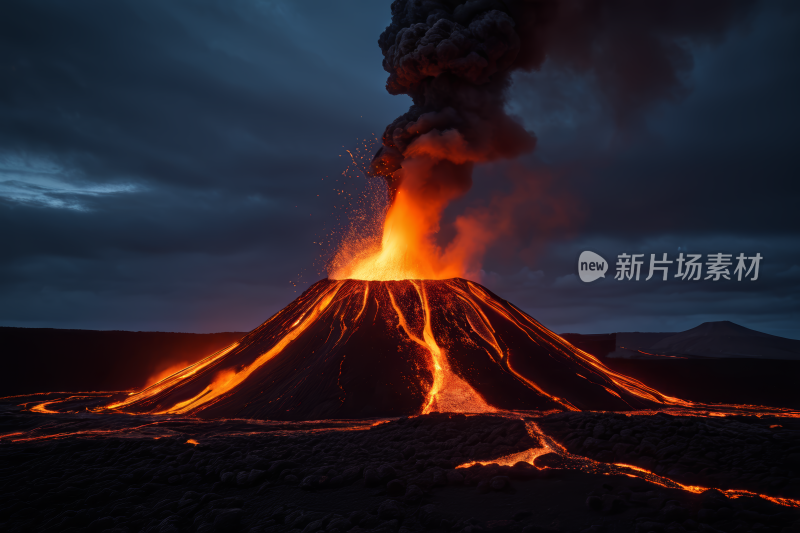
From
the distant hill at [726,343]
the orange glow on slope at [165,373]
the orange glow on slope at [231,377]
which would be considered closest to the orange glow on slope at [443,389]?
the orange glow on slope at [231,377]

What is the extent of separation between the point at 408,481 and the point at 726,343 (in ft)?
334

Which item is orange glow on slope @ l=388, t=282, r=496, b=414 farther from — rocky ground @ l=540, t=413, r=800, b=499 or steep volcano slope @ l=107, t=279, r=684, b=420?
rocky ground @ l=540, t=413, r=800, b=499

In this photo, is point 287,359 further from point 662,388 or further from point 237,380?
point 662,388

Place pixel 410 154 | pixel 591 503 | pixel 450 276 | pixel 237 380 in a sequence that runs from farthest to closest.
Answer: pixel 450 276 → pixel 410 154 → pixel 237 380 → pixel 591 503

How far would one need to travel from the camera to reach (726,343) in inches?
3469

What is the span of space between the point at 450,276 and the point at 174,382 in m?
15.2

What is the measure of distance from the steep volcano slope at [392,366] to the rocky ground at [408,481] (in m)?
5.47

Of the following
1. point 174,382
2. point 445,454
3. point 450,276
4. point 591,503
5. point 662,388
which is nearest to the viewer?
point 591,503

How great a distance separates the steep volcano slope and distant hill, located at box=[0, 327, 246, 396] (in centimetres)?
1187

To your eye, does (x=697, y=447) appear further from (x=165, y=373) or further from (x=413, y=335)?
(x=165, y=373)

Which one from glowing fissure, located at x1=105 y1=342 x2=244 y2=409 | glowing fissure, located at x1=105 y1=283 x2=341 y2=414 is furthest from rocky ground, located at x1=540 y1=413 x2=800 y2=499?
glowing fissure, located at x1=105 y1=342 x2=244 y2=409

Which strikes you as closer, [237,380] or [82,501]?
[82,501]

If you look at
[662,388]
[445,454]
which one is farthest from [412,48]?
[662,388]

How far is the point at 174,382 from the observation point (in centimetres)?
2144
